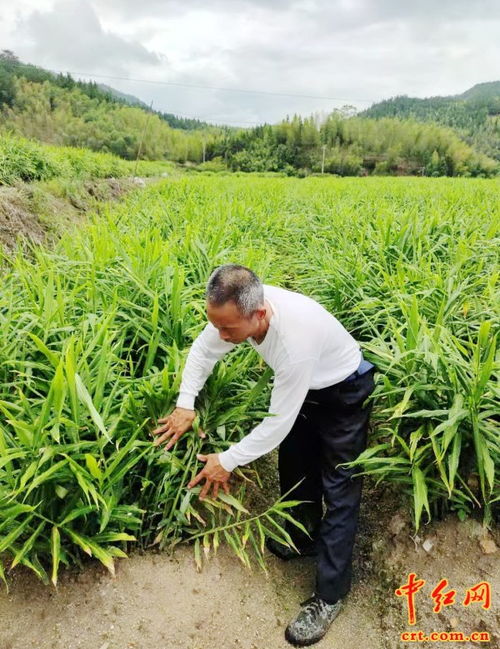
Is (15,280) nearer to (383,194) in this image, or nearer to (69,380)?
(69,380)

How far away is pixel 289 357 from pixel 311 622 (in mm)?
1169

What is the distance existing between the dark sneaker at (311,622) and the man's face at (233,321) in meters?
1.24

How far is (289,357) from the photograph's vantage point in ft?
5.49

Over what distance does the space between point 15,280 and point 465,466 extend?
3066 millimetres

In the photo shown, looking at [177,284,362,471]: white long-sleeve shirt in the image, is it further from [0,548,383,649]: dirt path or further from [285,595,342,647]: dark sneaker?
[285,595,342,647]: dark sneaker

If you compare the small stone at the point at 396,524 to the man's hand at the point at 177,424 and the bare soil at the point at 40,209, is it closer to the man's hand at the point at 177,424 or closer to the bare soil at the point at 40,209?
the man's hand at the point at 177,424

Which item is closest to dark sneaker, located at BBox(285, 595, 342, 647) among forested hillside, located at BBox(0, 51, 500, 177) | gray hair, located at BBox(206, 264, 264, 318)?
gray hair, located at BBox(206, 264, 264, 318)

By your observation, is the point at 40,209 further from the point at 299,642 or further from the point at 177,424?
the point at 299,642

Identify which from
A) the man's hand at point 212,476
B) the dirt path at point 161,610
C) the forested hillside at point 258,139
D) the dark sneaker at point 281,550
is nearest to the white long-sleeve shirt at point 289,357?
the man's hand at point 212,476

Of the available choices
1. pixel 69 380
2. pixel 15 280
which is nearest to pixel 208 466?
pixel 69 380

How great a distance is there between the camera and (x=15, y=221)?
5199 mm

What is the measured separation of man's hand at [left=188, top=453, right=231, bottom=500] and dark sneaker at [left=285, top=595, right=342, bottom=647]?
0.63 m

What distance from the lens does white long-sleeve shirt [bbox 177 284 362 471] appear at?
169 centimetres

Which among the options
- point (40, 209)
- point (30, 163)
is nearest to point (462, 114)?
point (30, 163)
